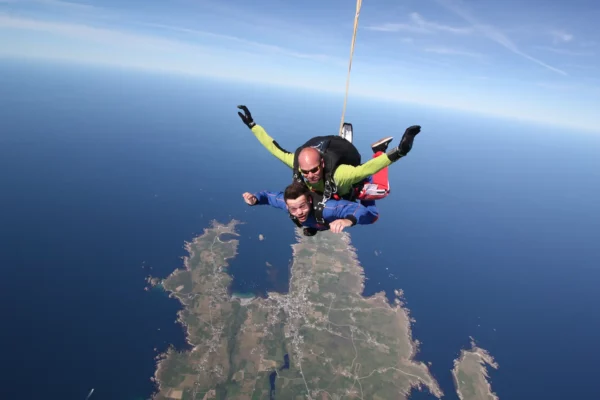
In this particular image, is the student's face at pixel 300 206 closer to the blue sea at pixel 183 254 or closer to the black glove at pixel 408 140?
the black glove at pixel 408 140

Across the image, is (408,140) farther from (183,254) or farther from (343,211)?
(183,254)

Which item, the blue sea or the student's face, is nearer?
the student's face

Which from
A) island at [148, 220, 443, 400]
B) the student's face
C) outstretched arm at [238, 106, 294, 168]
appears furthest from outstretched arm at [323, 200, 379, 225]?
island at [148, 220, 443, 400]

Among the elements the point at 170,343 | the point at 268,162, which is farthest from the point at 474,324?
the point at 268,162

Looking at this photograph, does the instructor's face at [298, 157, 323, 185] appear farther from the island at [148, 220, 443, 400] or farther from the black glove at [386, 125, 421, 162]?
the island at [148, 220, 443, 400]

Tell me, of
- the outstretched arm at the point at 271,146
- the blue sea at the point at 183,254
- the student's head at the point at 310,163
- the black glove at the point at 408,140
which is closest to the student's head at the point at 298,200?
the student's head at the point at 310,163

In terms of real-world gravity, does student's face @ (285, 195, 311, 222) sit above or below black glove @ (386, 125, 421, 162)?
below

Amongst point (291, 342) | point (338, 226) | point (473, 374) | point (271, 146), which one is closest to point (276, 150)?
point (271, 146)
